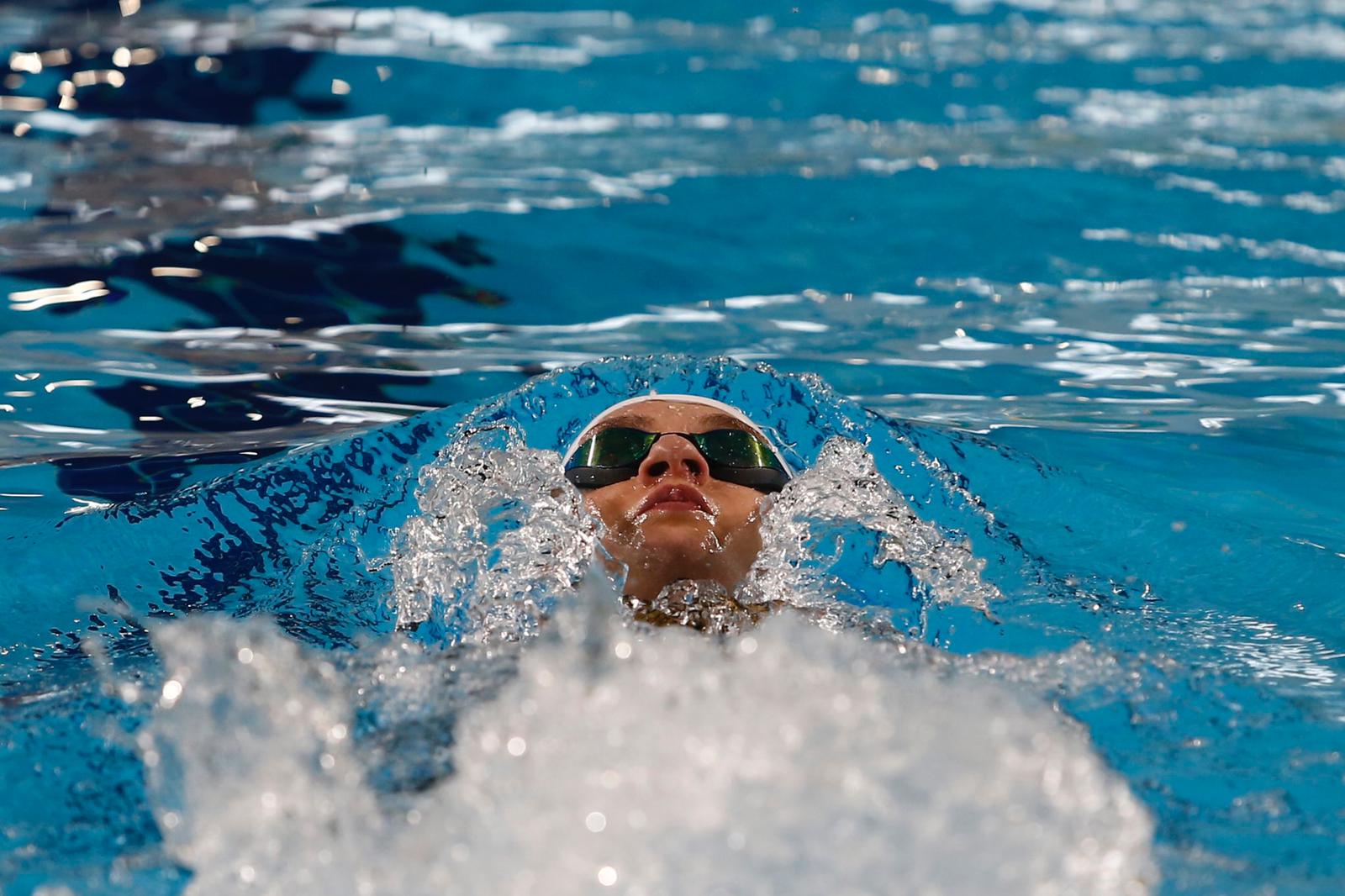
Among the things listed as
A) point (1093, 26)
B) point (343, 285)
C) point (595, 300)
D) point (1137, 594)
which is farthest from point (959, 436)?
point (1093, 26)

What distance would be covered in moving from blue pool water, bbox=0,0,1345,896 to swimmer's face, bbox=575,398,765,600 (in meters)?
0.16

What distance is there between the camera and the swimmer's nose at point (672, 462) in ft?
9.89

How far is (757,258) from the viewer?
5.54 metres

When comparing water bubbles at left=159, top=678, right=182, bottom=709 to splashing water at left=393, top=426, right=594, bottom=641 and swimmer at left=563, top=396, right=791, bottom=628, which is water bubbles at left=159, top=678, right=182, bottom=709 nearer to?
splashing water at left=393, top=426, right=594, bottom=641

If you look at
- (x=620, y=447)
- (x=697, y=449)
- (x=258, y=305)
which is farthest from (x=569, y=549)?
(x=258, y=305)

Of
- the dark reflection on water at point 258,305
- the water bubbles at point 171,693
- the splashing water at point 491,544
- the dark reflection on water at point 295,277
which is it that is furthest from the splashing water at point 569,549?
the dark reflection on water at point 295,277

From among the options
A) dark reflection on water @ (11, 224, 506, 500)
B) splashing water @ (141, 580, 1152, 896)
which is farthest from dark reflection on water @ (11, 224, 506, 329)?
splashing water @ (141, 580, 1152, 896)

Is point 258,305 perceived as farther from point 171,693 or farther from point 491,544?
point 171,693

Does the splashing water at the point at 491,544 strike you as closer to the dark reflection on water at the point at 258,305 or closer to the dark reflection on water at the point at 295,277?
the dark reflection on water at the point at 258,305

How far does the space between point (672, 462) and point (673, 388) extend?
1.05 metres

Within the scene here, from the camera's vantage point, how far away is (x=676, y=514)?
9.57ft

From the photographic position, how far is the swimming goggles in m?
3.08

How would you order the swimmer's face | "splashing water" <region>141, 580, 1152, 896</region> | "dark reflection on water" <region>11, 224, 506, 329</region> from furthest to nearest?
"dark reflection on water" <region>11, 224, 506, 329</region>
the swimmer's face
"splashing water" <region>141, 580, 1152, 896</region>

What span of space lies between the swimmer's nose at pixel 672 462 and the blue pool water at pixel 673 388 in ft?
0.94
